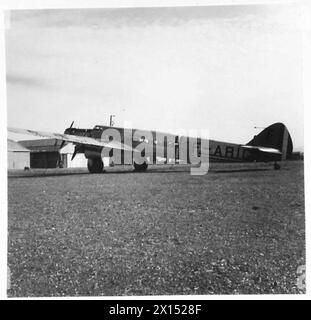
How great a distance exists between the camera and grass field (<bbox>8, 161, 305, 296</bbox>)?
6305mm

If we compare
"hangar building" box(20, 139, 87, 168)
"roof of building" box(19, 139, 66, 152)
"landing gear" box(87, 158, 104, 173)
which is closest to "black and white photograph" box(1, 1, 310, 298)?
"landing gear" box(87, 158, 104, 173)

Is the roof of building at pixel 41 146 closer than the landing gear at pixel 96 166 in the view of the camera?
No

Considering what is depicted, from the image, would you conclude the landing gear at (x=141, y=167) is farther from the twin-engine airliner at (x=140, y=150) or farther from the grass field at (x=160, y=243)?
the grass field at (x=160, y=243)

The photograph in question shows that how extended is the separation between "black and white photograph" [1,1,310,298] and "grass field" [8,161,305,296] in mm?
26

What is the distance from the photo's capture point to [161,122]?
9523 millimetres

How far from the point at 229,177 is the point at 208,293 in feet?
22.3

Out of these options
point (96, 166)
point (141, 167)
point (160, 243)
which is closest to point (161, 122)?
point (160, 243)

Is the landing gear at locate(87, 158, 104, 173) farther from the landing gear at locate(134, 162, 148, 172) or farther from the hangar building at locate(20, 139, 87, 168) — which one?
the hangar building at locate(20, 139, 87, 168)

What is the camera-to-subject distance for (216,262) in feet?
21.3

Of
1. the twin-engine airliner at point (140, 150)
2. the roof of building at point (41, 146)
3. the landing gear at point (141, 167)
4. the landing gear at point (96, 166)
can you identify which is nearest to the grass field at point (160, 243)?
the twin-engine airliner at point (140, 150)

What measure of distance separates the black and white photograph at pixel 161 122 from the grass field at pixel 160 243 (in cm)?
3

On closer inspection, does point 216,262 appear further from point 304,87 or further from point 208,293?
point 304,87

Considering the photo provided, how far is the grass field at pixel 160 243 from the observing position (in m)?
6.30

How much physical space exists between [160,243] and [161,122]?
358 centimetres
